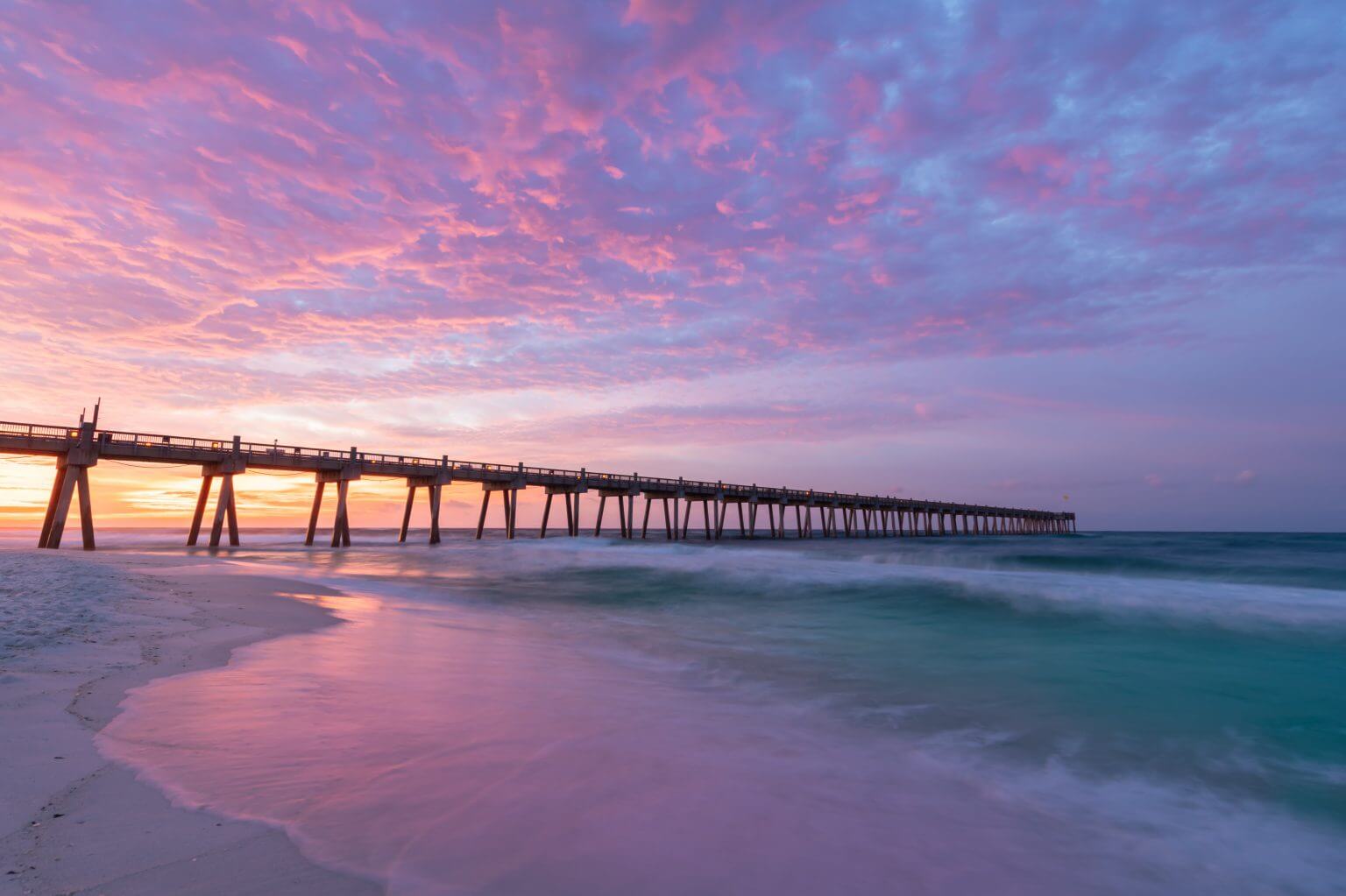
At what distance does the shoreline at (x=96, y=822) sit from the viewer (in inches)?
102

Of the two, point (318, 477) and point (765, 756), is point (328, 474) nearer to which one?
point (318, 477)

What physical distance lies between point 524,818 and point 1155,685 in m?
9.75

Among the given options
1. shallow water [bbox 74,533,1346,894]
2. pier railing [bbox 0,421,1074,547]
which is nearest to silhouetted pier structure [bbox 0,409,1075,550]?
pier railing [bbox 0,421,1074,547]

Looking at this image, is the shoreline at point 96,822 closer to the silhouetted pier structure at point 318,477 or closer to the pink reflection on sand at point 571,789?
the pink reflection on sand at point 571,789

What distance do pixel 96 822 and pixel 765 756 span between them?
427 centimetres

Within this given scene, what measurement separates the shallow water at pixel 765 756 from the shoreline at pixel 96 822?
0.19 meters

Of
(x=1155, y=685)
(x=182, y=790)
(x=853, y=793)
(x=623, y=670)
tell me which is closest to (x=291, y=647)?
(x=623, y=670)

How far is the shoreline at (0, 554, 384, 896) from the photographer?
2.60m

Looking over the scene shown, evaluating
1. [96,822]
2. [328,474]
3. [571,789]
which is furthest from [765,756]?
[328,474]

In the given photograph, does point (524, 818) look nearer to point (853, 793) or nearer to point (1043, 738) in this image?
point (853, 793)

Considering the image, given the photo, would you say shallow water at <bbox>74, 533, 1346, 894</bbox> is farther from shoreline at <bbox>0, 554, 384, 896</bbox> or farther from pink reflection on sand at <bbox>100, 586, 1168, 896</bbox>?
shoreline at <bbox>0, 554, 384, 896</bbox>

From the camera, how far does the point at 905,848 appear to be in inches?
149

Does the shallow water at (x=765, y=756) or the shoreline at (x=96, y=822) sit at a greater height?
the shoreline at (x=96, y=822)

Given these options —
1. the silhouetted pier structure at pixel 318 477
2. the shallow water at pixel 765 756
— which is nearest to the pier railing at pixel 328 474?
the silhouetted pier structure at pixel 318 477
